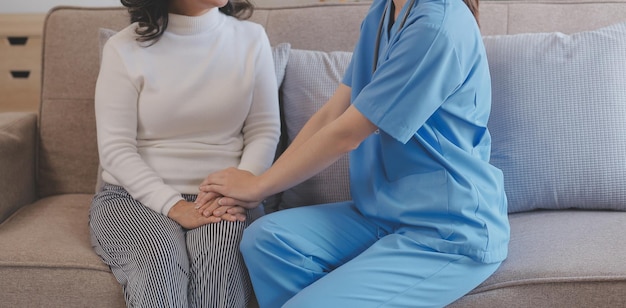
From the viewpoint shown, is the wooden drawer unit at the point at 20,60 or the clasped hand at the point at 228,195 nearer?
the clasped hand at the point at 228,195

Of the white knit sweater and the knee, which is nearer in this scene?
the knee

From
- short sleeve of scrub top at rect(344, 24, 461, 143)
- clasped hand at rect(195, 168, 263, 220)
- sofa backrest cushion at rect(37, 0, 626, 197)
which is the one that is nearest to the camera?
short sleeve of scrub top at rect(344, 24, 461, 143)

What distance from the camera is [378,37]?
145 cm

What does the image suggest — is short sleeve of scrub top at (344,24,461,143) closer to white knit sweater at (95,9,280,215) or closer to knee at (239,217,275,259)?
knee at (239,217,275,259)

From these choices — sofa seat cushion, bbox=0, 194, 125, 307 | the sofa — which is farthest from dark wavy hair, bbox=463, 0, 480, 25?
sofa seat cushion, bbox=0, 194, 125, 307

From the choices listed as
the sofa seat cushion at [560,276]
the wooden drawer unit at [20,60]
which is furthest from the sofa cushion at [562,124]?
the wooden drawer unit at [20,60]

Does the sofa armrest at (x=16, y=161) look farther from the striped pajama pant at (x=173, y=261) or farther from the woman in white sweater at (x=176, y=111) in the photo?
the striped pajama pant at (x=173, y=261)

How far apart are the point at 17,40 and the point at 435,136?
78.1 inches

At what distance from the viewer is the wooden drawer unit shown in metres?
2.70

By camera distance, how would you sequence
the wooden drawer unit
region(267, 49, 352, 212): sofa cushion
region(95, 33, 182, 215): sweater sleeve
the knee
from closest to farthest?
1. the knee
2. region(95, 33, 182, 215): sweater sleeve
3. region(267, 49, 352, 212): sofa cushion
4. the wooden drawer unit

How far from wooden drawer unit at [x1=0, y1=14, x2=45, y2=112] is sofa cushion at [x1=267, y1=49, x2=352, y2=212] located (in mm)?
1275

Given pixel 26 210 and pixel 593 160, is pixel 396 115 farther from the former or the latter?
pixel 26 210

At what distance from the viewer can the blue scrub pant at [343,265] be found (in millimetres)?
1256

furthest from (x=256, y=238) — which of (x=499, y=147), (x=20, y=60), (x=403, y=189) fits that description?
(x=20, y=60)
